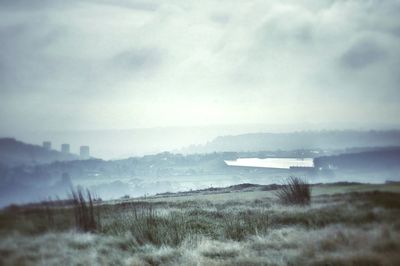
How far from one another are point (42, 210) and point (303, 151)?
3279 mm

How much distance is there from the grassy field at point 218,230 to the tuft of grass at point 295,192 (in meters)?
0.08

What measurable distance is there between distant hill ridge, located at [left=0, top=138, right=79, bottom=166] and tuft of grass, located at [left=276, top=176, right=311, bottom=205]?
2755 millimetres

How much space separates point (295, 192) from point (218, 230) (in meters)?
1.10

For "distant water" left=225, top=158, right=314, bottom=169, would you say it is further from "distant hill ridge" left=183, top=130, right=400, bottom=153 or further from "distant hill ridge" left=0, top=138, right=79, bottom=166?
"distant hill ridge" left=0, top=138, right=79, bottom=166

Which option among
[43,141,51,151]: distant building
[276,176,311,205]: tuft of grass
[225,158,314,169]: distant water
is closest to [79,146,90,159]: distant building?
[43,141,51,151]: distant building

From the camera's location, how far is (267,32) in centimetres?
560

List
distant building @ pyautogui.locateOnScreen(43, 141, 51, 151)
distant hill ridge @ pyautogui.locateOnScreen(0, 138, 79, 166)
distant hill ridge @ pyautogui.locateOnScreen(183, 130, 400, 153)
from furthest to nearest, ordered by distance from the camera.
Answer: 1. distant hill ridge @ pyautogui.locateOnScreen(183, 130, 400, 153)
2. distant building @ pyautogui.locateOnScreen(43, 141, 51, 151)
3. distant hill ridge @ pyautogui.locateOnScreen(0, 138, 79, 166)

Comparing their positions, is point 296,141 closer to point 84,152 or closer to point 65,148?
point 84,152

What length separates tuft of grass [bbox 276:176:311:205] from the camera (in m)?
5.16

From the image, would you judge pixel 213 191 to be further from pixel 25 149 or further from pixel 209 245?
pixel 25 149

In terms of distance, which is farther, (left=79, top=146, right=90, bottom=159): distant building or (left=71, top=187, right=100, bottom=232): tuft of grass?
(left=79, top=146, right=90, bottom=159): distant building

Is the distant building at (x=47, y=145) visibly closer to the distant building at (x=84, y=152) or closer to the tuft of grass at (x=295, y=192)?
the distant building at (x=84, y=152)

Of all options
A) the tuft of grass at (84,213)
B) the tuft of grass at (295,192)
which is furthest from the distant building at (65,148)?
the tuft of grass at (295,192)

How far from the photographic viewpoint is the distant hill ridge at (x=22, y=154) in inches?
191
